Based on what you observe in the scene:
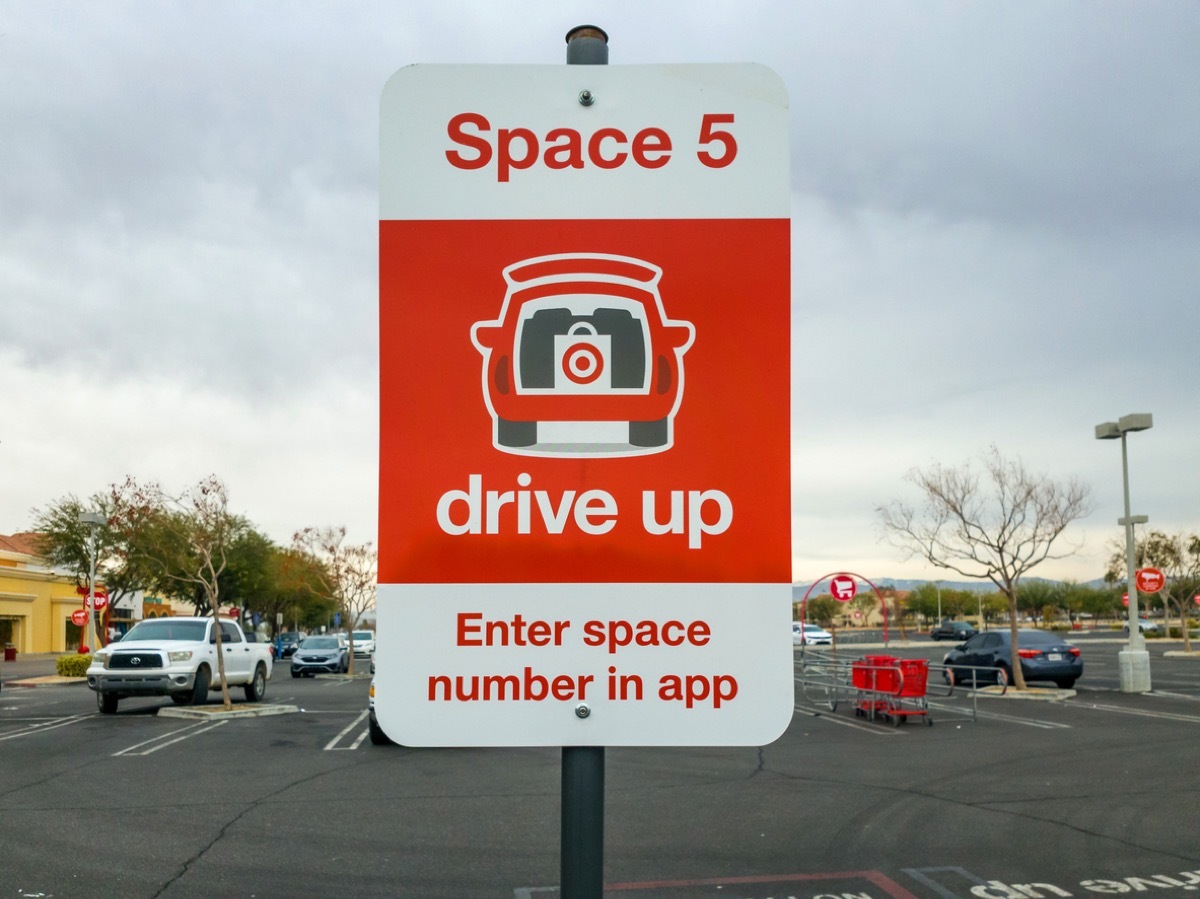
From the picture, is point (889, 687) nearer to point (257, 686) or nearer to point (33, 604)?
point (257, 686)

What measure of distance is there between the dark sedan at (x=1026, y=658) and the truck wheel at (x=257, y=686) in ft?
51.7

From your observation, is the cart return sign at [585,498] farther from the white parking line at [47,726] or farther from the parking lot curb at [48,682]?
the parking lot curb at [48,682]

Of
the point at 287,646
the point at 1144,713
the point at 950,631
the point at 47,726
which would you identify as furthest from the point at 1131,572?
the point at 287,646

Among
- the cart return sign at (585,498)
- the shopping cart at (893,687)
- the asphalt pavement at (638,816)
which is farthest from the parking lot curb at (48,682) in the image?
the cart return sign at (585,498)

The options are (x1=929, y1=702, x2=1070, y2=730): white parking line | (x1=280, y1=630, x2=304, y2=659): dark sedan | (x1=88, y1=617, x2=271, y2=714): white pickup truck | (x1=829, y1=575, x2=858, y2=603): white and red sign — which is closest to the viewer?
(x1=929, y1=702, x2=1070, y2=730): white parking line

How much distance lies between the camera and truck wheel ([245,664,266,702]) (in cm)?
2505

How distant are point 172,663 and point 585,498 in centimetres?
2255

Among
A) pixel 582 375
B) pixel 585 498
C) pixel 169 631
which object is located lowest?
pixel 169 631

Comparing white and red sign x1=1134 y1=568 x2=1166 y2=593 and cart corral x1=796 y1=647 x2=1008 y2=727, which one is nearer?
cart corral x1=796 y1=647 x2=1008 y2=727

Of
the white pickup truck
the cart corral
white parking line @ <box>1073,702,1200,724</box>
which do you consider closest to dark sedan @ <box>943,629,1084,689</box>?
the cart corral

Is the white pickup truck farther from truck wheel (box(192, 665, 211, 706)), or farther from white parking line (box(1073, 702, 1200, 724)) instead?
white parking line (box(1073, 702, 1200, 724))

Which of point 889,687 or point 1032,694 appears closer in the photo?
point 889,687

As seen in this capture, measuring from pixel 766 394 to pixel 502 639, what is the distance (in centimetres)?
62

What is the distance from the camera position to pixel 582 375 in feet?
6.08
